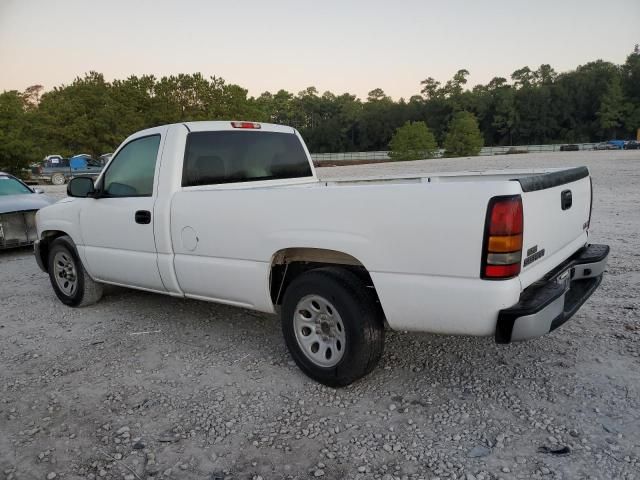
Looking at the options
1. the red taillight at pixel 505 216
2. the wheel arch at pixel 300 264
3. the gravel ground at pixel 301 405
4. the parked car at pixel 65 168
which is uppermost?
the parked car at pixel 65 168

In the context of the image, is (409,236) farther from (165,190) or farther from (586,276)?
(165,190)

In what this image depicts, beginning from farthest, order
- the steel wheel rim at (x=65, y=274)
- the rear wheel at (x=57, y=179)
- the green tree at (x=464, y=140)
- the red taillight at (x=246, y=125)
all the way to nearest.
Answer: the green tree at (x=464, y=140)
the rear wheel at (x=57, y=179)
the steel wheel rim at (x=65, y=274)
the red taillight at (x=246, y=125)

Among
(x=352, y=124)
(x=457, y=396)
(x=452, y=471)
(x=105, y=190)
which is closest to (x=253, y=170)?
(x=105, y=190)

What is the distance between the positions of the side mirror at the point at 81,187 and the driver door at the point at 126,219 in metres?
0.10

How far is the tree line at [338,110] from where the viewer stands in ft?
120

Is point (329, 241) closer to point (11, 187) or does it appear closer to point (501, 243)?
point (501, 243)

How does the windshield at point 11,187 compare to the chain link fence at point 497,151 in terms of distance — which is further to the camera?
the chain link fence at point 497,151

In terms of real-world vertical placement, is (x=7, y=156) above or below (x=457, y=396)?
above

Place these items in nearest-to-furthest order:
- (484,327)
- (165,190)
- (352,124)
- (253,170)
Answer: (484,327) < (165,190) < (253,170) < (352,124)

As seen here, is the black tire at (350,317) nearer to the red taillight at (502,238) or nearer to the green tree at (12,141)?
the red taillight at (502,238)

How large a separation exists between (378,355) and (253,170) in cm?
222

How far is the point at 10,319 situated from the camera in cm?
519

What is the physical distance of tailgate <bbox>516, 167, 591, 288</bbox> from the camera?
8.95 feet

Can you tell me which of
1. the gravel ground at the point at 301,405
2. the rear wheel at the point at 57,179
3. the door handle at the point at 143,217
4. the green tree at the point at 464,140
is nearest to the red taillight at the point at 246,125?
the door handle at the point at 143,217
